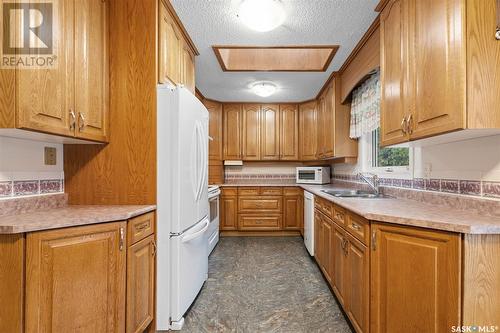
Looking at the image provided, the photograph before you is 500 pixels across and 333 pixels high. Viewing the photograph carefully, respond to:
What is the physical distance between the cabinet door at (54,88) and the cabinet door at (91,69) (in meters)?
0.05

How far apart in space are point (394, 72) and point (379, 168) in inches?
50.3

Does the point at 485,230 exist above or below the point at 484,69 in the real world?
below

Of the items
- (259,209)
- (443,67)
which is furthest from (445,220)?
(259,209)

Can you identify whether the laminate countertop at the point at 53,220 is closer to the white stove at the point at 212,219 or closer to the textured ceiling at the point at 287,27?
the textured ceiling at the point at 287,27

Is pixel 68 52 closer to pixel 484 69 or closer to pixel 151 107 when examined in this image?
pixel 151 107

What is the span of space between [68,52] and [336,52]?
7.67ft

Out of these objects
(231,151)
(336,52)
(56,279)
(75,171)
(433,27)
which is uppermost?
(336,52)

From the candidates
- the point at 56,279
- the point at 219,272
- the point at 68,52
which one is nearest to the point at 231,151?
the point at 219,272

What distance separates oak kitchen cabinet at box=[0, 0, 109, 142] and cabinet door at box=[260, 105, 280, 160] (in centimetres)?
314

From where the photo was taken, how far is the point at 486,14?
1244 millimetres

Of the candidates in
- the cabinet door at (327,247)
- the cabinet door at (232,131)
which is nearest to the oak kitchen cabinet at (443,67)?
the cabinet door at (327,247)

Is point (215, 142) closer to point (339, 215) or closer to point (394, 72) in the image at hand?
point (339, 215)

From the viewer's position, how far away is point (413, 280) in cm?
131

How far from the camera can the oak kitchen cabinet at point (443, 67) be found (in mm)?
1245
